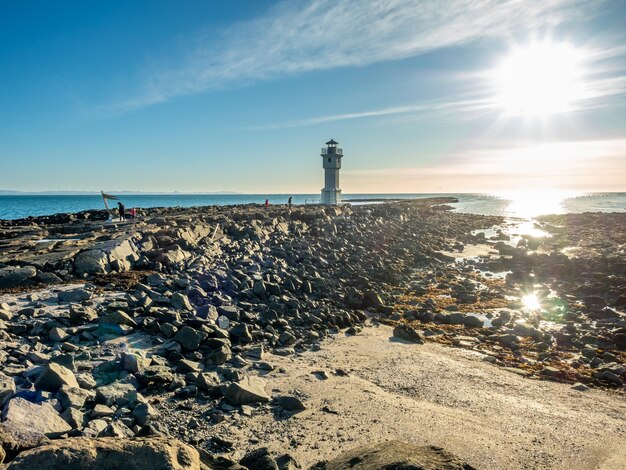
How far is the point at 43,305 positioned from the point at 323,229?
18314 mm

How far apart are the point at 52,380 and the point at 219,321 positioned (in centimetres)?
426

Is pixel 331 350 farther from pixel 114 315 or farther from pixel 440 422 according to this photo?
pixel 114 315

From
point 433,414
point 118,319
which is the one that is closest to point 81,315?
point 118,319

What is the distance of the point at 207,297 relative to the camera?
35.8 feet

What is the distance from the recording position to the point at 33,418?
170 inches

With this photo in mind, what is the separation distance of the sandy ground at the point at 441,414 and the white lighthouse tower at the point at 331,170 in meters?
42.9

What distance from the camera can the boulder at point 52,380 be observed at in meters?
5.29

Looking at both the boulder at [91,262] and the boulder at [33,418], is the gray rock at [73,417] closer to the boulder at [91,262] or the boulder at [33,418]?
the boulder at [33,418]

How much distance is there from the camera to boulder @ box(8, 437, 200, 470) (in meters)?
3.13

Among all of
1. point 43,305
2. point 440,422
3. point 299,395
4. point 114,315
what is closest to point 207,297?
point 114,315

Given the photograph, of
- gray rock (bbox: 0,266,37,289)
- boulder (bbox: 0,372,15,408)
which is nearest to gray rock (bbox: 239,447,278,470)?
boulder (bbox: 0,372,15,408)

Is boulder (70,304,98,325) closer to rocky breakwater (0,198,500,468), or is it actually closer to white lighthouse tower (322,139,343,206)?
rocky breakwater (0,198,500,468)

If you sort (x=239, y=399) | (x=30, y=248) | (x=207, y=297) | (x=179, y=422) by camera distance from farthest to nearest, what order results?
(x=30, y=248), (x=207, y=297), (x=239, y=399), (x=179, y=422)

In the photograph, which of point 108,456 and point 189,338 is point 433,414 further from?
point 108,456
